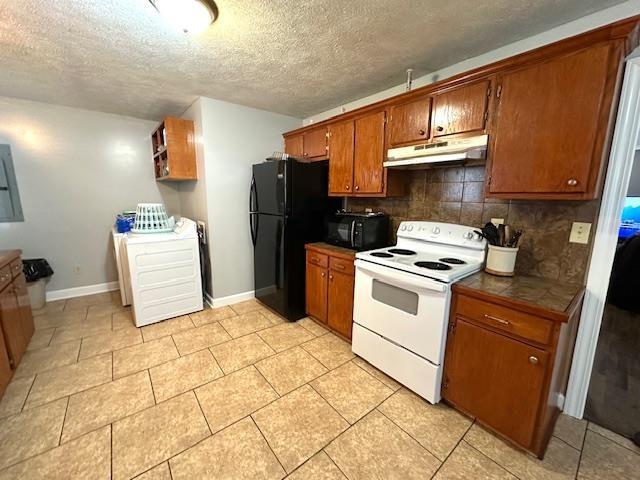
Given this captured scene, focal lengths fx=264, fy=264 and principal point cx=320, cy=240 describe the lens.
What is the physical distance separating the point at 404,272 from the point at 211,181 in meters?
2.31

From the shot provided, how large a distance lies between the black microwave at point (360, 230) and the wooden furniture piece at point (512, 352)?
95 centimetres

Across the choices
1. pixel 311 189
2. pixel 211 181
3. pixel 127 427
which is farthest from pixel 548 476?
pixel 211 181

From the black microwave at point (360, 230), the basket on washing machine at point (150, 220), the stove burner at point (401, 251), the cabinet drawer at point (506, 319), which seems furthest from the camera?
the basket on washing machine at point (150, 220)

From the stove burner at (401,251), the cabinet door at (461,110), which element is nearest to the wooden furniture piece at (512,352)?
the stove burner at (401,251)

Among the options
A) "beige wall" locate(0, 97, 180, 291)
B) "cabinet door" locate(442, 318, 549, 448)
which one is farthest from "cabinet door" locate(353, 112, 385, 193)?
"beige wall" locate(0, 97, 180, 291)

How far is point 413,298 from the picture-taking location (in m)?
1.77

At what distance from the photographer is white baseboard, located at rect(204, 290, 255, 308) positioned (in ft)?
10.5

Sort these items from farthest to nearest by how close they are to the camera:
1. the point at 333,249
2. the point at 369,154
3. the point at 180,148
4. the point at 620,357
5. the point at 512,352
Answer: the point at 180,148
the point at 333,249
the point at 369,154
the point at 620,357
the point at 512,352

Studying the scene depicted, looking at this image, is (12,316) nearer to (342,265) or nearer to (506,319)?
(342,265)

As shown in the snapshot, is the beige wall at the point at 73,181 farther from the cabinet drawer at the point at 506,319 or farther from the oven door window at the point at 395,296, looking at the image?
the cabinet drawer at the point at 506,319

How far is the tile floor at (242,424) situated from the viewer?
135 centimetres

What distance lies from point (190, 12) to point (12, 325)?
2.57 m

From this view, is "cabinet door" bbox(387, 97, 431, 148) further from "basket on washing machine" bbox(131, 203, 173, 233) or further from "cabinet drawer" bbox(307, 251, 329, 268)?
"basket on washing machine" bbox(131, 203, 173, 233)

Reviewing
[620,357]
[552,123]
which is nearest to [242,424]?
[552,123]
